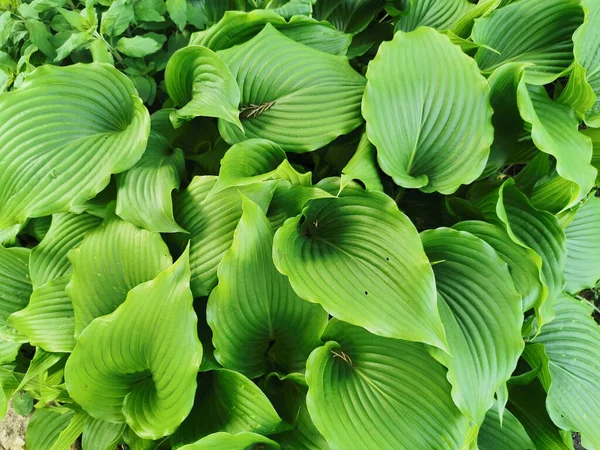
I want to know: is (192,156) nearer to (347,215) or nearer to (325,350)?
(347,215)

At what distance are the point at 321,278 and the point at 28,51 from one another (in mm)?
996

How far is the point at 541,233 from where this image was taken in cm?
112

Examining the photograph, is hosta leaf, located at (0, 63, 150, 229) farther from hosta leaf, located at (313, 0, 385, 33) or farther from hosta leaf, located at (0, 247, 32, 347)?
hosta leaf, located at (313, 0, 385, 33)

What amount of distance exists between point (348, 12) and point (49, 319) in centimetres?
120

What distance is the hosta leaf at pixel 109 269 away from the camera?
108cm

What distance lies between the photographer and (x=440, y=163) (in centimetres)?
113

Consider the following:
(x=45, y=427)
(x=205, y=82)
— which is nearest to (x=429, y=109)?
(x=205, y=82)

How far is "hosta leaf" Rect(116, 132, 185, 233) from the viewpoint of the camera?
41.7 inches

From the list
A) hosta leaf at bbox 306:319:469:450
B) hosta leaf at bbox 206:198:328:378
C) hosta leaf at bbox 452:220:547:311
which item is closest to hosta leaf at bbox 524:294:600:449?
hosta leaf at bbox 452:220:547:311

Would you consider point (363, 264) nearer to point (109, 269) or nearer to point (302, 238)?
point (302, 238)

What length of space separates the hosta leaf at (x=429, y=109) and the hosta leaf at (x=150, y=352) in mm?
532

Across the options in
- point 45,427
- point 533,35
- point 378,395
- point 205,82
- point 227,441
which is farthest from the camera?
point 45,427

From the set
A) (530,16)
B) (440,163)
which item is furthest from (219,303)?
(530,16)

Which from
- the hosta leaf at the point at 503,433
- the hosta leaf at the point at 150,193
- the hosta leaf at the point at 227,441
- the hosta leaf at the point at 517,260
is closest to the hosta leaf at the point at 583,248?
the hosta leaf at the point at 517,260
